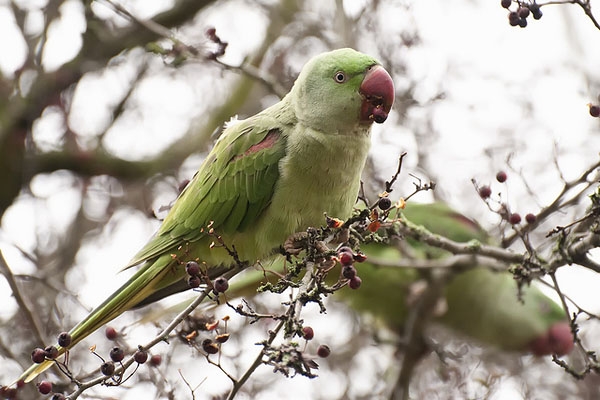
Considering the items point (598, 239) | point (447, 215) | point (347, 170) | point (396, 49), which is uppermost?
point (396, 49)

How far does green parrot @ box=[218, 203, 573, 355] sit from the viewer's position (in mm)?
5571

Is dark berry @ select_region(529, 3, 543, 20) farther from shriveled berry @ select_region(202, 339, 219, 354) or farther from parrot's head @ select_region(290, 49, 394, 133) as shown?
shriveled berry @ select_region(202, 339, 219, 354)

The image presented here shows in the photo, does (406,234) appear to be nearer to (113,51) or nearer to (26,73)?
(113,51)

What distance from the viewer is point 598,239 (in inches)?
102

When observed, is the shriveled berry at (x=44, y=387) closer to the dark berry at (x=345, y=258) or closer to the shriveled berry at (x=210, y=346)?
the shriveled berry at (x=210, y=346)

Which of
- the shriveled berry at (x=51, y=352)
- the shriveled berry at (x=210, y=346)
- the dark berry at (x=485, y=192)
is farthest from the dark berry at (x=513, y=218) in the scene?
the shriveled berry at (x=51, y=352)

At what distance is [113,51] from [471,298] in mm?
3729

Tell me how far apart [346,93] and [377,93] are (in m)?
0.17

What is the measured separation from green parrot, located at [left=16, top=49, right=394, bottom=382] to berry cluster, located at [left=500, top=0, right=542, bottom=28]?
0.63m

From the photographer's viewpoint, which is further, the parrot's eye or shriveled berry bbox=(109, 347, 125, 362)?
the parrot's eye

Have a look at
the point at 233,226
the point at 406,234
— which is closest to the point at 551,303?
the point at 406,234

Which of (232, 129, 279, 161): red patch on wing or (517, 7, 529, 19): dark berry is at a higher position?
(517, 7, 529, 19): dark berry

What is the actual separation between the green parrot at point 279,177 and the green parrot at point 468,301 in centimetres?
213

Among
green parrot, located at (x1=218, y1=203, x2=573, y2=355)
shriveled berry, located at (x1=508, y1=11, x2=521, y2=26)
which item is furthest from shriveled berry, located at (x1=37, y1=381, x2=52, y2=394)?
green parrot, located at (x1=218, y1=203, x2=573, y2=355)
